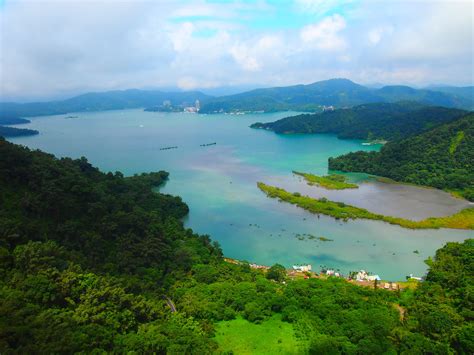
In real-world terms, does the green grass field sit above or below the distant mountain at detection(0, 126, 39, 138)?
below

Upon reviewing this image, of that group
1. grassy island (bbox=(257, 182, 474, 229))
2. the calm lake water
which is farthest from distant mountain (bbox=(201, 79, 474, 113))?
grassy island (bbox=(257, 182, 474, 229))

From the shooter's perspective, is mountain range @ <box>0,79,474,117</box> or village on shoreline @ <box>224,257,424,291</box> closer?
village on shoreline @ <box>224,257,424,291</box>

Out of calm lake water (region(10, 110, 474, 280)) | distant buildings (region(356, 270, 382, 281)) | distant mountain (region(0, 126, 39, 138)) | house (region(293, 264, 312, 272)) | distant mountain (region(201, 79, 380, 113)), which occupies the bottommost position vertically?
distant buildings (region(356, 270, 382, 281))

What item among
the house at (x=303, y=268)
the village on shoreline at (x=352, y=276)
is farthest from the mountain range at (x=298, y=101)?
the village on shoreline at (x=352, y=276)

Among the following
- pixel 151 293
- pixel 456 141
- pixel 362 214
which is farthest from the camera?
pixel 456 141

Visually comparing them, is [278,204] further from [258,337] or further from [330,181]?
[258,337]

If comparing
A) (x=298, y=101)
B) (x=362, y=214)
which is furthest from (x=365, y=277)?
(x=298, y=101)

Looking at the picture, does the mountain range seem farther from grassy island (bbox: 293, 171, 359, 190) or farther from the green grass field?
the green grass field
